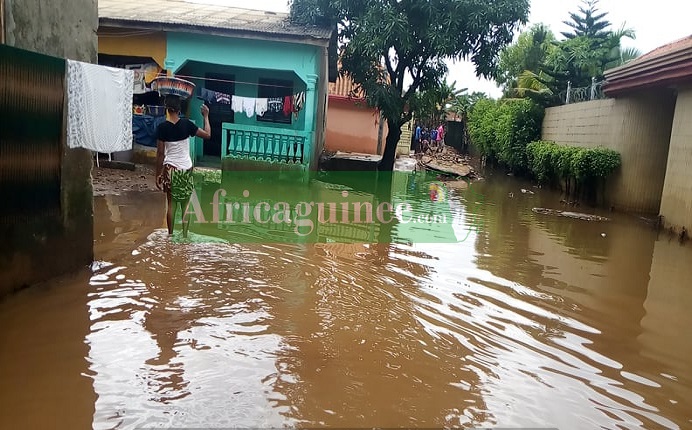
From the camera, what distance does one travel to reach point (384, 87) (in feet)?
48.2

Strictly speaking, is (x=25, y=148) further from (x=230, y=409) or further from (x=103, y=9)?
(x=103, y=9)

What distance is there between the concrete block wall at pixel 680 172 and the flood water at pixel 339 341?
2570mm

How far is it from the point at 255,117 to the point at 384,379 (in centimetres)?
1237

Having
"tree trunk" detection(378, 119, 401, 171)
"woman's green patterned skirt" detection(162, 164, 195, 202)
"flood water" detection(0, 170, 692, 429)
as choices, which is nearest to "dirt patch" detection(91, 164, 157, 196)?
"flood water" detection(0, 170, 692, 429)

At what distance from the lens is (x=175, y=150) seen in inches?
233

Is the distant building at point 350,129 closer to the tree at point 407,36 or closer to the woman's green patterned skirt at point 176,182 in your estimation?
the tree at point 407,36

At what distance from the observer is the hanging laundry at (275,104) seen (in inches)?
529

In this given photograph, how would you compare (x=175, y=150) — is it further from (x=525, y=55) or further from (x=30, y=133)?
(x=525, y=55)

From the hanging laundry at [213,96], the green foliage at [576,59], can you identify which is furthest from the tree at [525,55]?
the hanging laundry at [213,96]

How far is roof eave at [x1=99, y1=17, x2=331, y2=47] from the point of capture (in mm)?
12438

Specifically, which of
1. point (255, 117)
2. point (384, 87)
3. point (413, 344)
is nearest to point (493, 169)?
point (384, 87)

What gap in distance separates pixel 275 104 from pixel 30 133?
956cm

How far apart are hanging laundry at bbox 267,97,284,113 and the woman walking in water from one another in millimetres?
7617

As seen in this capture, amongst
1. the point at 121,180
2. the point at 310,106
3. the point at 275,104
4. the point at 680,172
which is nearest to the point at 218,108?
the point at 275,104
